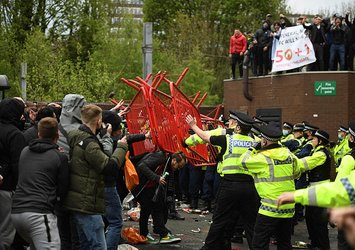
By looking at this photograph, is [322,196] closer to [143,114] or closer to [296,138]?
[143,114]

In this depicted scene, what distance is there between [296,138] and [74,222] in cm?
680

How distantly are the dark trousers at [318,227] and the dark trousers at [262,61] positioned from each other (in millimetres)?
10658

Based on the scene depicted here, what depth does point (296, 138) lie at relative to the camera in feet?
42.1

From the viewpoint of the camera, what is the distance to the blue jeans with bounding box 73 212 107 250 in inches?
268

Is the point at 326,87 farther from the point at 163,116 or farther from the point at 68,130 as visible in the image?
the point at 68,130

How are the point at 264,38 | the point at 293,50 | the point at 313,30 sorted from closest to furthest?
the point at 313,30
the point at 293,50
the point at 264,38

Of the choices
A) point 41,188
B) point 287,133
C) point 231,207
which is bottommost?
point 231,207

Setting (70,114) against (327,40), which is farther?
(327,40)

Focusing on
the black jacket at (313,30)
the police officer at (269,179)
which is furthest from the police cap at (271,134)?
the black jacket at (313,30)

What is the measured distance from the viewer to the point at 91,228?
6.84 metres

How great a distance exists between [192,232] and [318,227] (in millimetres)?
2482

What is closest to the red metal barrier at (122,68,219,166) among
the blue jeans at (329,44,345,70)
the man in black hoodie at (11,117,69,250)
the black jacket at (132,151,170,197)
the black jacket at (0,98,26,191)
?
the black jacket at (132,151,170,197)

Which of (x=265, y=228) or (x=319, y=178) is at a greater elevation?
(x=319, y=178)

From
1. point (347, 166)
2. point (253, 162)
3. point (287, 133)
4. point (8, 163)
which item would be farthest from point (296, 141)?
point (8, 163)
